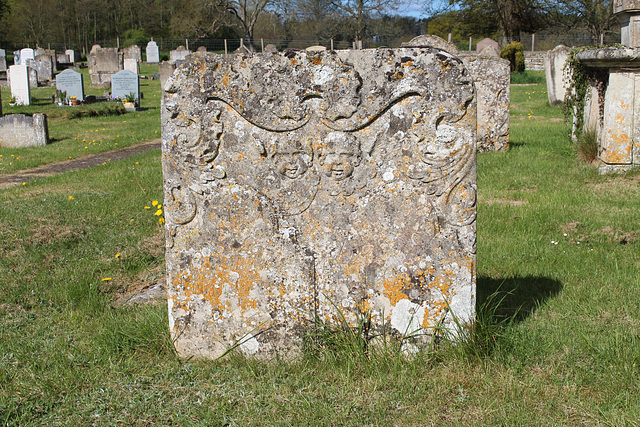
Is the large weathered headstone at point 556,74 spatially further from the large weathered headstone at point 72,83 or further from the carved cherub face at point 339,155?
the large weathered headstone at point 72,83

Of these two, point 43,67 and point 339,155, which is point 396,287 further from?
point 43,67

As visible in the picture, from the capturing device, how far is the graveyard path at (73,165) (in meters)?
9.47

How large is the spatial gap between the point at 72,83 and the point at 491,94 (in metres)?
16.4

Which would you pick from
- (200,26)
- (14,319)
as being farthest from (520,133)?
(200,26)

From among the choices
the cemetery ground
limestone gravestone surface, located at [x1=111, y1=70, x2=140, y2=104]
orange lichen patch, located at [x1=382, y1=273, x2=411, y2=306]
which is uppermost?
limestone gravestone surface, located at [x1=111, y1=70, x2=140, y2=104]

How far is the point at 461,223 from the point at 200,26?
50390 millimetres

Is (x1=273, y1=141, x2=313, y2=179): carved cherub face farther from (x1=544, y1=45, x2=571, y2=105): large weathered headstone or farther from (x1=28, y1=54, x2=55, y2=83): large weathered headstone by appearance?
(x1=28, y1=54, x2=55, y2=83): large weathered headstone

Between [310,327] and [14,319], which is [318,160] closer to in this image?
[310,327]

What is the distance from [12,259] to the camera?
5.00m

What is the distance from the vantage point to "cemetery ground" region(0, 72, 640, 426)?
8.53 feet

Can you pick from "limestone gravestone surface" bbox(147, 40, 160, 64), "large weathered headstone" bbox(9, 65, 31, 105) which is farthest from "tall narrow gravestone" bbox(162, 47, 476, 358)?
"limestone gravestone surface" bbox(147, 40, 160, 64)

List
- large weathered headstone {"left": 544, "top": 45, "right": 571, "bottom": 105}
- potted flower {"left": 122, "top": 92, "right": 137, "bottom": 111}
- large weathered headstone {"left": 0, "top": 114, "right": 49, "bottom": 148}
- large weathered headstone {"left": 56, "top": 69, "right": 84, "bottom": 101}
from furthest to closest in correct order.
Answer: large weathered headstone {"left": 56, "top": 69, "right": 84, "bottom": 101} → potted flower {"left": 122, "top": 92, "right": 137, "bottom": 111} → large weathered headstone {"left": 544, "top": 45, "right": 571, "bottom": 105} → large weathered headstone {"left": 0, "top": 114, "right": 49, "bottom": 148}

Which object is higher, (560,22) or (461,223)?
(560,22)

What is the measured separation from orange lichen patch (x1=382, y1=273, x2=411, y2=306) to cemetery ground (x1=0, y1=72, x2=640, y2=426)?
284mm
